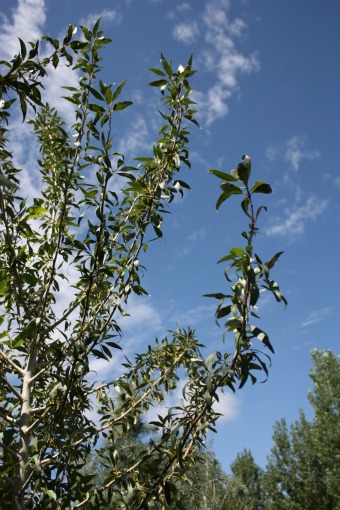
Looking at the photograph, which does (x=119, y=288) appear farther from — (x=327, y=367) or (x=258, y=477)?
(x=258, y=477)

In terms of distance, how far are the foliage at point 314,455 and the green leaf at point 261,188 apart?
23345mm

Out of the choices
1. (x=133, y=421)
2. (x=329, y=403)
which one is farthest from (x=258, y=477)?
(x=133, y=421)

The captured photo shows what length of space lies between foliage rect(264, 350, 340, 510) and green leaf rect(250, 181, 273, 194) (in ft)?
76.6

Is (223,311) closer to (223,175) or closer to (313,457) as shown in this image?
(223,175)

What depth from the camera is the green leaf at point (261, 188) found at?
1.33m

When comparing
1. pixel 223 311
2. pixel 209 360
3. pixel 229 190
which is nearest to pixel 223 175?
pixel 229 190

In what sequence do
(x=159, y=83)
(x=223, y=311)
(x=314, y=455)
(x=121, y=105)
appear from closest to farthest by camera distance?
(x=223, y=311) → (x=121, y=105) → (x=159, y=83) → (x=314, y=455)

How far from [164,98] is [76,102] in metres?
0.60

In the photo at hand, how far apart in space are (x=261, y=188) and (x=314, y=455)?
26.8m

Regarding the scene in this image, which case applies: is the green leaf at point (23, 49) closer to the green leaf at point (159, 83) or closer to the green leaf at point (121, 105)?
the green leaf at point (121, 105)

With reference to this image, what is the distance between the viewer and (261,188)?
1.35 meters

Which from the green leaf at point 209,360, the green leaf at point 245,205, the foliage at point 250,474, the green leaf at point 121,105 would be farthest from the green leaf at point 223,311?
the foliage at point 250,474

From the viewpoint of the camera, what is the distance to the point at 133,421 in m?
2.57

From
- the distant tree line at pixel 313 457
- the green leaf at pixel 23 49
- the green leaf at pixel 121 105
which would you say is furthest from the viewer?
the distant tree line at pixel 313 457
